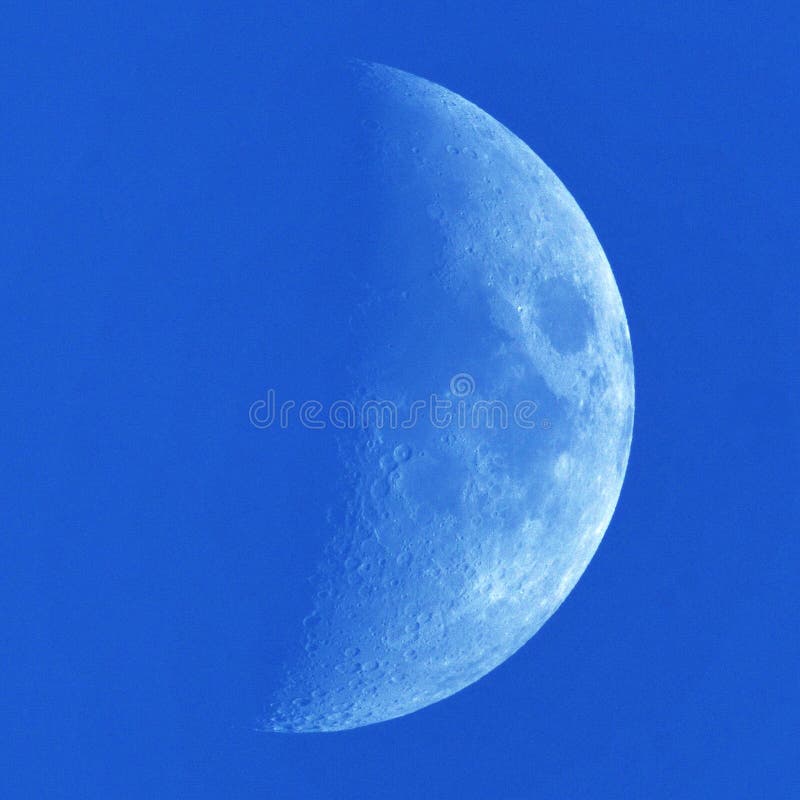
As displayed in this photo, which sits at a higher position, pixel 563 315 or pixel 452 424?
pixel 563 315

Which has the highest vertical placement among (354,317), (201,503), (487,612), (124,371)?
(124,371)

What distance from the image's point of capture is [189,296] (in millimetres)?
5930

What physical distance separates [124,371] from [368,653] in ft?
9.01

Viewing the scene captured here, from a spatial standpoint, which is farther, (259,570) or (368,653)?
(368,653)

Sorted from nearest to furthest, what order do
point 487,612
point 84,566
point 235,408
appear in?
point 235,408 → point 84,566 → point 487,612

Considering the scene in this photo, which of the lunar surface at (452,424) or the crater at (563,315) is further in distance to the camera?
the crater at (563,315)

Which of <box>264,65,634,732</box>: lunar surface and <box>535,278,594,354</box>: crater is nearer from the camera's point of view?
<box>264,65,634,732</box>: lunar surface

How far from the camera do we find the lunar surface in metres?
5.98

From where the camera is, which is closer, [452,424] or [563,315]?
[452,424]

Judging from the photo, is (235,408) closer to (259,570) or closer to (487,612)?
(259,570)

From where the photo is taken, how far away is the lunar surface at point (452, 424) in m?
5.98

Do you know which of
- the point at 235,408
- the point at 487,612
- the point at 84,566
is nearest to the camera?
the point at 235,408

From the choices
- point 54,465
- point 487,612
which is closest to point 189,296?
point 54,465

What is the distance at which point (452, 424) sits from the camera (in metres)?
6.02
